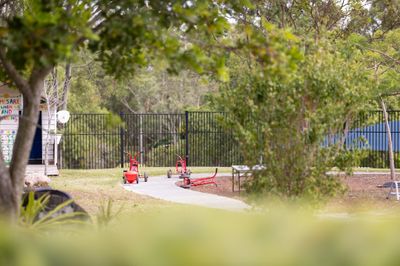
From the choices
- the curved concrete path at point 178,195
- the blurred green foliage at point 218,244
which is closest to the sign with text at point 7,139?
the curved concrete path at point 178,195

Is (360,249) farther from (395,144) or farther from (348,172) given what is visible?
(395,144)

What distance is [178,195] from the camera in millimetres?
16812

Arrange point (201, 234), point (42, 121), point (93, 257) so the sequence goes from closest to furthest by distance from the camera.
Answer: point (93, 257)
point (201, 234)
point (42, 121)

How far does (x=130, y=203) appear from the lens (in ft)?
48.9

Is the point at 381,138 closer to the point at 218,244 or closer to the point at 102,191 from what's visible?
the point at 102,191

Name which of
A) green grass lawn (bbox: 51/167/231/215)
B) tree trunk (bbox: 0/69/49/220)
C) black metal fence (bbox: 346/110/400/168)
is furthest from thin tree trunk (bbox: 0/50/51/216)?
black metal fence (bbox: 346/110/400/168)

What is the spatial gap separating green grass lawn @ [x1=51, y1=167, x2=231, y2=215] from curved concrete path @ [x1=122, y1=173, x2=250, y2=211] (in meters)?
0.49

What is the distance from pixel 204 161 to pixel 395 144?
8728 mm

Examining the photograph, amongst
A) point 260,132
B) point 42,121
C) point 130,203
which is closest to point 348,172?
point 260,132

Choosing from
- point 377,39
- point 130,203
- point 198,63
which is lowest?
point 130,203

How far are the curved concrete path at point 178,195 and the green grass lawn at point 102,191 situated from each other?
1.60ft

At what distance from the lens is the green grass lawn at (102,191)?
46.6 ft

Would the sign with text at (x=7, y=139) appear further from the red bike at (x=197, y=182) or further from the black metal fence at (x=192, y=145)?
the red bike at (x=197, y=182)

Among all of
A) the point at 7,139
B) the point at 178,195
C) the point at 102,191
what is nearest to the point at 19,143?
the point at 178,195
